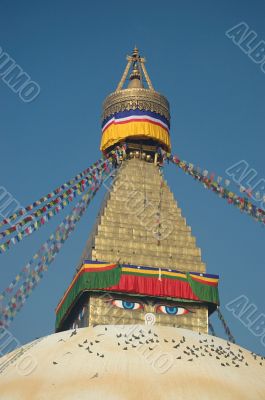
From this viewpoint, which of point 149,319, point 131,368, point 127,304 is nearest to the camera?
point 131,368

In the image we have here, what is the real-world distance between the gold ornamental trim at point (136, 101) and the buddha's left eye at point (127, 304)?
10.1 metres

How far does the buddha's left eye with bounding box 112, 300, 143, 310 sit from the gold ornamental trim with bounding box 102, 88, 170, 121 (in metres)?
10.1

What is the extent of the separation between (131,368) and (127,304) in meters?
6.73

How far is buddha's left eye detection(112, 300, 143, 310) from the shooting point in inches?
914

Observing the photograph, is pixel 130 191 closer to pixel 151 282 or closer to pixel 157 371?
pixel 151 282

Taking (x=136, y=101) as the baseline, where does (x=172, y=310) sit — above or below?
below

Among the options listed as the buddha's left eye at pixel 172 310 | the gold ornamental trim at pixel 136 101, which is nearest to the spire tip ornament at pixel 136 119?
the gold ornamental trim at pixel 136 101

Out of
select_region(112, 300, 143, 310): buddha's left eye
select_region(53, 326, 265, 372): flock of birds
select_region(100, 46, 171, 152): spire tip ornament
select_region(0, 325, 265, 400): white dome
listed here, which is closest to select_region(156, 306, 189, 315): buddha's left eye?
select_region(112, 300, 143, 310): buddha's left eye

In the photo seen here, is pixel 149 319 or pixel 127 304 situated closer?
pixel 149 319

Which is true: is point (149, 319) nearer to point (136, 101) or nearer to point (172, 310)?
point (172, 310)

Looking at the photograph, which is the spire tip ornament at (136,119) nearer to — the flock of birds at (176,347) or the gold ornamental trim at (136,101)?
the gold ornamental trim at (136,101)

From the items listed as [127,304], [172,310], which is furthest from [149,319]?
[172,310]

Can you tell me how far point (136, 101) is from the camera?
97.5ft

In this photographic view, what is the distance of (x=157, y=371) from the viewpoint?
1653 cm
